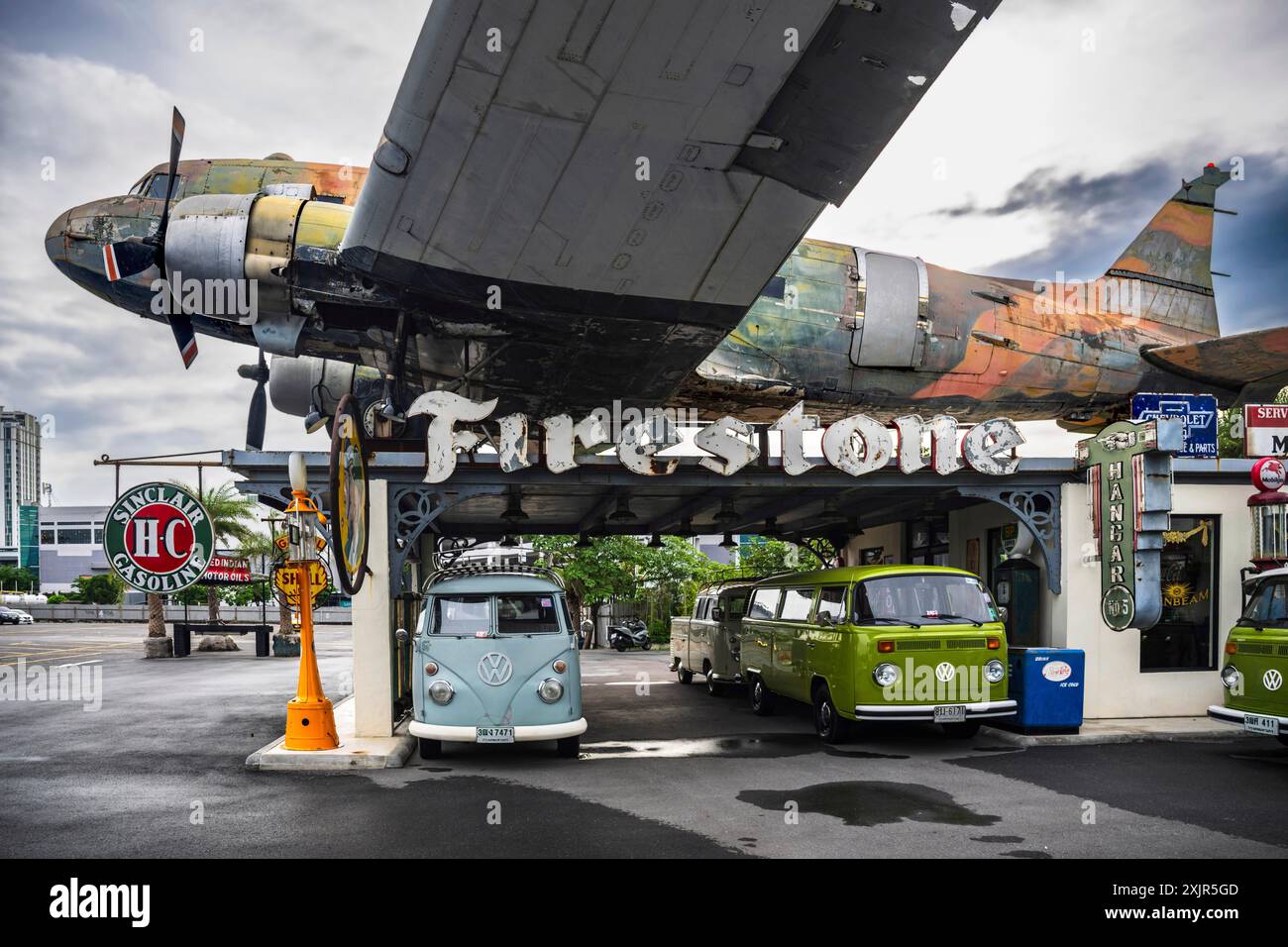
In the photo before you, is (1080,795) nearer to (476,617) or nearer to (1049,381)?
(476,617)

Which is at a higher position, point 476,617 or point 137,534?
point 137,534

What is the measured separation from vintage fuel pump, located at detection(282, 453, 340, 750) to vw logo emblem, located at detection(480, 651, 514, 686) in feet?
6.54

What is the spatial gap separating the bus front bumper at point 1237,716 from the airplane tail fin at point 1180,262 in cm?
1175

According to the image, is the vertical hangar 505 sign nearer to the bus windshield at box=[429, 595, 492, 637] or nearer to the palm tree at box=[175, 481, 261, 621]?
the bus windshield at box=[429, 595, 492, 637]

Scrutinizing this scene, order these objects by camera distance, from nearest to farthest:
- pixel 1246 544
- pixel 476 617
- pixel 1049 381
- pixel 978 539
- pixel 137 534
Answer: pixel 137 534 → pixel 476 617 → pixel 1246 544 → pixel 978 539 → pixel 1049 381

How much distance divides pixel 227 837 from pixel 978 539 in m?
13.2

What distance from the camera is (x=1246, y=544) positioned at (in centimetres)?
1348

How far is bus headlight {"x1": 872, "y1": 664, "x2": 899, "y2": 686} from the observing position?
1040cm

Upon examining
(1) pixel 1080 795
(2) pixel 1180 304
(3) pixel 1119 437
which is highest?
(2) pixel 1180 304

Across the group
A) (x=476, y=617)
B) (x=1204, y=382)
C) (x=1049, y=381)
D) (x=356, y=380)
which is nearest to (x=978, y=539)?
(x=1049, y=381)

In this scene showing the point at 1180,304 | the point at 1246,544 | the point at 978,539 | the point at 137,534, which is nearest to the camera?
the point at 137,534

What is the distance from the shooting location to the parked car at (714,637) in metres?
16.5

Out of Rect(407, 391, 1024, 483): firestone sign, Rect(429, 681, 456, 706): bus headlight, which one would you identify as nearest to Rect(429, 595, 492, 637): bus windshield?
Rect(429, 681, 456, 706): bus headlight

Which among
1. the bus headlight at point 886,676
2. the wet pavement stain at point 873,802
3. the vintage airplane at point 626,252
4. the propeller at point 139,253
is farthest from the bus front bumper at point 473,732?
the propeller at point 139,253
